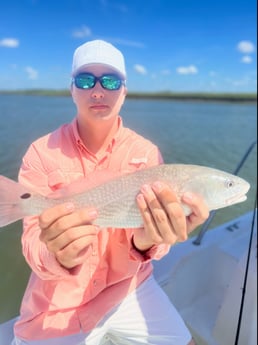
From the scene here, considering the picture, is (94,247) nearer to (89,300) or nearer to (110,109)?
(89,300)

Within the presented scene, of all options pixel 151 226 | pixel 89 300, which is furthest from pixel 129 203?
pixel 89 300

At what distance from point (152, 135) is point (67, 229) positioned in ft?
31.0

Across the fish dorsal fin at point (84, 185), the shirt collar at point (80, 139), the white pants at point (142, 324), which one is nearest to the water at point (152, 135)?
the shirt collar at point (80, 139)

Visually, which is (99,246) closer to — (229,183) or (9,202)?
(9,202)

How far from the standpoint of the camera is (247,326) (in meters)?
1.83

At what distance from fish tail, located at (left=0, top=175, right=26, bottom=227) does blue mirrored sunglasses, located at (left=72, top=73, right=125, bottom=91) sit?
515 millimetres

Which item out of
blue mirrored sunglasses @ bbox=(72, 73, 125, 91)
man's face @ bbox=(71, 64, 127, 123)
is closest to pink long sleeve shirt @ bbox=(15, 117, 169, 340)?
man's face @ bbox=(71, 64, 127, 123)

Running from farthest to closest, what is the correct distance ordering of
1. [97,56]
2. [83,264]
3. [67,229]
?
[83,264], [97,56], [67,229]

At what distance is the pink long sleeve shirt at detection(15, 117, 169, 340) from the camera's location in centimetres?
145

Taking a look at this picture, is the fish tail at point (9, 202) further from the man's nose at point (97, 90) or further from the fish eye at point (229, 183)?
the fish eye at point (229, 183)

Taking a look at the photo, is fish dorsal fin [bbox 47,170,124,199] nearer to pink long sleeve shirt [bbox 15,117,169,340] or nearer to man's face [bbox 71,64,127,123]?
pink long sleeve shirt [bbox 15,117,169,340]

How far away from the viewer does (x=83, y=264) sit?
1.45 metres

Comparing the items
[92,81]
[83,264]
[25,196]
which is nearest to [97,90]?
[92,81]

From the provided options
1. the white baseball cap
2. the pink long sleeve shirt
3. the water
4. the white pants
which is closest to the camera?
the white baseball cap
